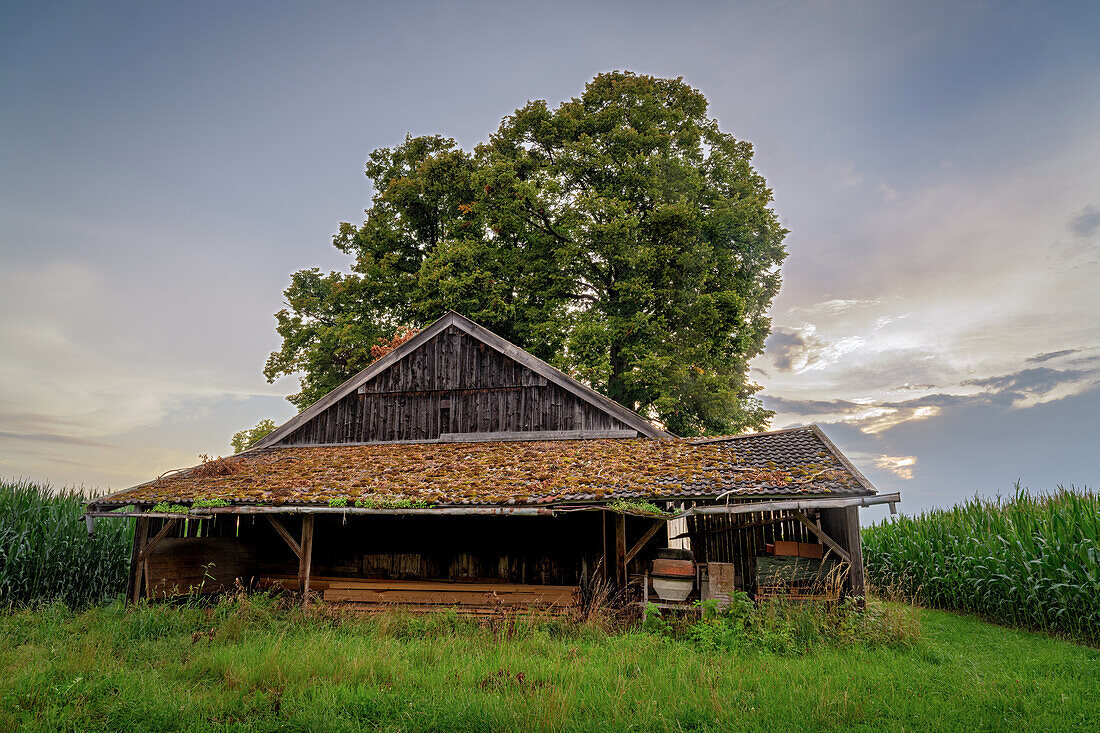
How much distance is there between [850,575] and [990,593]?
15.8ft

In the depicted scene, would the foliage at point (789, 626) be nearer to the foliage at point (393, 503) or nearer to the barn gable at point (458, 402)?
the foliage at point (393, 503)

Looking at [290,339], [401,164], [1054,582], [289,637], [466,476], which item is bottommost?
[289,637]

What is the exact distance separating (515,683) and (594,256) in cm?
1948

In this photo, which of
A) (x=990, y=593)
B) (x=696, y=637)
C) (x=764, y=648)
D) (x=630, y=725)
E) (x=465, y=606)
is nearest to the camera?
(x=630, y=725)

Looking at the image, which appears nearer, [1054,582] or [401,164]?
[1054,582]

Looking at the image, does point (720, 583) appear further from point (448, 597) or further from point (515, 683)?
point (448, 597)

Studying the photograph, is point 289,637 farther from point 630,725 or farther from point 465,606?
point 630,725

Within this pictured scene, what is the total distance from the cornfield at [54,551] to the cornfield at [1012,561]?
19.5 metres

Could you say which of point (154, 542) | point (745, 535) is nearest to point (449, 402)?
point (154, 542)

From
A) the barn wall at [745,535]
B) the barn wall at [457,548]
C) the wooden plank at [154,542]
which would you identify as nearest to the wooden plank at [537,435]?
the barn wall at [457,548]

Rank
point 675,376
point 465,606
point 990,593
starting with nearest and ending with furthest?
point 465,606 < point 990,593 < point 675,376

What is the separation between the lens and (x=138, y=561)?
43.5 ft

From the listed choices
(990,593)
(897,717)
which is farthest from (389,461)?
(990,593)

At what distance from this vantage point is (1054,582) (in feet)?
38.5
